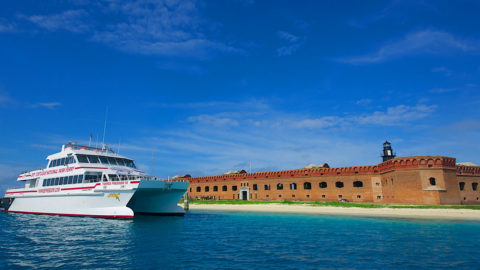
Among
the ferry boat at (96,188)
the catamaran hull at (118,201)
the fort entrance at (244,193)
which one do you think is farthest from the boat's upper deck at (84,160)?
the fort entrance at (244,193)

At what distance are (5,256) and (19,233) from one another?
24.4 feet

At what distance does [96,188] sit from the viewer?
23.9m

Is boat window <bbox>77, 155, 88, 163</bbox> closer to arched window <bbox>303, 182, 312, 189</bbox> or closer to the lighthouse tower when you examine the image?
arched window <bbox>303, 182, 312, 189</bbox>

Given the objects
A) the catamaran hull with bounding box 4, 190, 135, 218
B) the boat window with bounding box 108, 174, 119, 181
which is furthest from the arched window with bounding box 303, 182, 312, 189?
the catamaran hull with bounding box 4, 190, 135, 218

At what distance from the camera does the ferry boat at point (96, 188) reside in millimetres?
22891

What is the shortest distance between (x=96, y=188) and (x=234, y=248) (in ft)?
51.1

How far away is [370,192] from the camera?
133 feet

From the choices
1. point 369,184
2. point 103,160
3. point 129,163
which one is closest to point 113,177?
point 103,160

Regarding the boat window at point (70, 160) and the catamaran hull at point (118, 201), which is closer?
the catamaran hull at point (118, 201)

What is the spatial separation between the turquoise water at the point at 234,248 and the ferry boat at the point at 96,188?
369 centimetres

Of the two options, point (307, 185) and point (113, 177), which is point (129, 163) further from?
point (307, 185)

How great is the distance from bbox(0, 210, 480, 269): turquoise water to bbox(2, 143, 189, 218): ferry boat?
3694mm

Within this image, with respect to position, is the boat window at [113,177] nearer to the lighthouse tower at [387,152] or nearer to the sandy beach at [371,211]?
the sandy beach at [371,211]

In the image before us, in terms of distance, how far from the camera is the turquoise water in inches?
424
